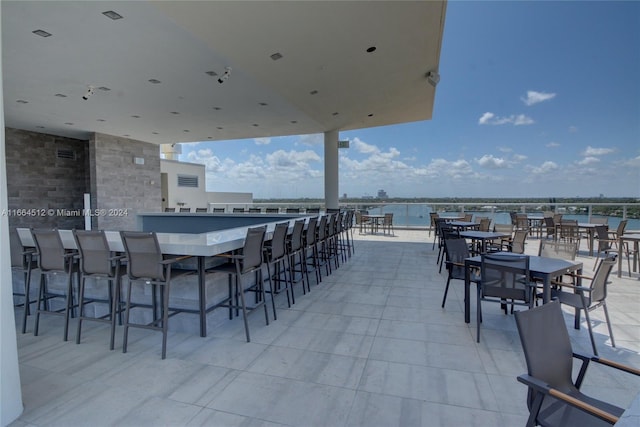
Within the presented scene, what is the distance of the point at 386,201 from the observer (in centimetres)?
1144

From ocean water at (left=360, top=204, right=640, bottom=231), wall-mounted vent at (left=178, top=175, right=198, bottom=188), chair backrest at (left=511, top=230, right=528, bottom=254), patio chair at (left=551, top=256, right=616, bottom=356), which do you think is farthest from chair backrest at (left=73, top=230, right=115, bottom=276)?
wall-mounted vent at (left=178, top=175, right=198, bottom=188)

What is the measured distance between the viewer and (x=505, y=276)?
2627 millimetres

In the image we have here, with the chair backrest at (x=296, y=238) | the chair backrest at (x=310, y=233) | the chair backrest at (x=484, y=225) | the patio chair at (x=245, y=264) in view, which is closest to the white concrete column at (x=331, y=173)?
the chair backrest at (x=484, y=225)

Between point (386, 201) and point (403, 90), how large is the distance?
571 centimetres

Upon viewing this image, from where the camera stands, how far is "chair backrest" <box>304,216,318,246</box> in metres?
4.38

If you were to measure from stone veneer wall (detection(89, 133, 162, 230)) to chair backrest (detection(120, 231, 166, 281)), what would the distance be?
6756 millimetres

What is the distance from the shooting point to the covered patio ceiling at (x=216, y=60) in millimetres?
3352

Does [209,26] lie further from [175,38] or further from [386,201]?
[386,201]

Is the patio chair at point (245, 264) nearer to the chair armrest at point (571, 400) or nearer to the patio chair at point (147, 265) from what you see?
the patio chair at point (147, 265)

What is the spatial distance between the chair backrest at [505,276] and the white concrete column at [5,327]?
3.26 meters

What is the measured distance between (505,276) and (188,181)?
13667mm

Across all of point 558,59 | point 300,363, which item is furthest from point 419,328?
point 558,59

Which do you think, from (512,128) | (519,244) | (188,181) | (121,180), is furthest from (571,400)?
(512,128)

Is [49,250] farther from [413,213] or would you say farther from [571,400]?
[413,213]
